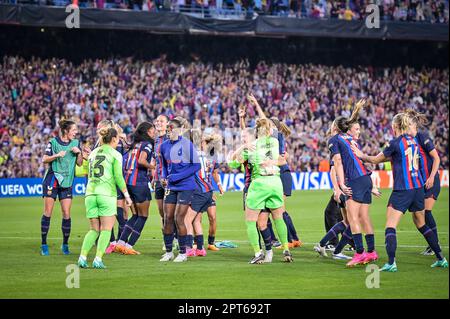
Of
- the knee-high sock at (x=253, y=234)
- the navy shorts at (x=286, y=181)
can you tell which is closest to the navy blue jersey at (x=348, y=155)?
the knee-high sock at (x=253, y=234)

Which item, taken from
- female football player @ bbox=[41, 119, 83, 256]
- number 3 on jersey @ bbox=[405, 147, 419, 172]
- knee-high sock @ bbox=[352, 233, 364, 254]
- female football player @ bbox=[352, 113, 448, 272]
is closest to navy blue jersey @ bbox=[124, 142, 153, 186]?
female football player @ bbox=[41, 119, 83, 256]

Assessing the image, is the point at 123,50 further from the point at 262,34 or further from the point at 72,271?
the point at 72,271

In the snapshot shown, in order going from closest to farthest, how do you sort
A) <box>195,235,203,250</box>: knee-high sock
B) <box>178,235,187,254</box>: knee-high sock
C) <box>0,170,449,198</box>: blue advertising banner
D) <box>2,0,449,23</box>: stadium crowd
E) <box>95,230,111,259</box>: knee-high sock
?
<box>95,230,111,259</box>: knee-high sock
<box>178,235,187,254</box>: knee-high sock
<box>195,235,203,250</box>: knee-high sock
<box>0,170,449,198</box>: blue advertising banner
<box>2,0,449,23</box>: stadium crowd

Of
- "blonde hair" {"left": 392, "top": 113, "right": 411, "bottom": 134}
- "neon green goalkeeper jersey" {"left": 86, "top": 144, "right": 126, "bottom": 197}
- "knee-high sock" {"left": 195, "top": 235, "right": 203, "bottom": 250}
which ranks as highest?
"blonde hair" {"left": 392, "top": 113, "right": 411, "bottom": 134}

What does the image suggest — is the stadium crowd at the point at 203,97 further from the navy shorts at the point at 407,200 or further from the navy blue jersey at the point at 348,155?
the navy shorts at the point at 407,200

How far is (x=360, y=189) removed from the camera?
1302 cm

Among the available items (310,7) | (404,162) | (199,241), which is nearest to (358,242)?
(404,162)

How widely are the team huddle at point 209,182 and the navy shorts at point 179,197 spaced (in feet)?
0.05

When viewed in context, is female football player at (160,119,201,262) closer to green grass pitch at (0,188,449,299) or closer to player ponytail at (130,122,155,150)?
green grass pitch at (0,188,449,299)

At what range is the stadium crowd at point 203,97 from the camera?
34.2 metres

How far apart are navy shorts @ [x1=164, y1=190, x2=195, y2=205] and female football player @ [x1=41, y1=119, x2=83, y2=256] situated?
216cm

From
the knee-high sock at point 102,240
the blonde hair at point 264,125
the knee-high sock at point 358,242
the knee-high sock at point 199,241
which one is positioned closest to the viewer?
the knee-high sock at point 102,240

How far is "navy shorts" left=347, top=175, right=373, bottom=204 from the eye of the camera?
1302cm

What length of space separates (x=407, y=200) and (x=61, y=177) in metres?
6.19
